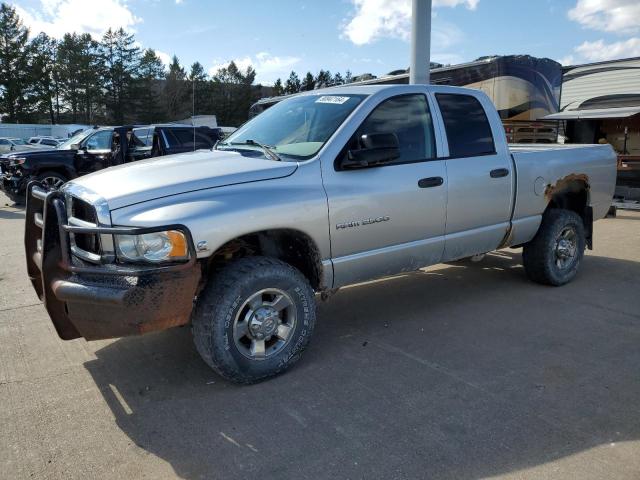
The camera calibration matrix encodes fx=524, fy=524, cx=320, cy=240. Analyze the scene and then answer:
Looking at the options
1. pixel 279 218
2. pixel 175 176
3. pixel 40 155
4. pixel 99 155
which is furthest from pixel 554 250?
pixel 40 155

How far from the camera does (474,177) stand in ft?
15.0

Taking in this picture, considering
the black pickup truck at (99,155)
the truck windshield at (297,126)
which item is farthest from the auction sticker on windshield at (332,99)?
the black pickup truck at (99,155)

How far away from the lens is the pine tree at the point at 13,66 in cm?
6366

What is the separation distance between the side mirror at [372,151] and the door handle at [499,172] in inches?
52.8

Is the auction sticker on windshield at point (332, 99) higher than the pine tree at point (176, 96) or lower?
lower

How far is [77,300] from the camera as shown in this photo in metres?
3.02

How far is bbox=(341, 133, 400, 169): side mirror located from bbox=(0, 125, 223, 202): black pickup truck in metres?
9.62

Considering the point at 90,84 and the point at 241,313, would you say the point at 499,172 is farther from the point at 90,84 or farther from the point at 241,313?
the point at 90,84

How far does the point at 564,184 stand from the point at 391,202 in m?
2.55

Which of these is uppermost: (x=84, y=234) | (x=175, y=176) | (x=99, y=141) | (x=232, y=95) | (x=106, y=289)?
(x=232, y=95)

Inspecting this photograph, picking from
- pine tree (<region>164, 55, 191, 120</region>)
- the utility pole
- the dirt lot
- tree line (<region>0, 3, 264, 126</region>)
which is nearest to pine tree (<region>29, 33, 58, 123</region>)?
tree line (<region>0, 3, 264, 126</region>)

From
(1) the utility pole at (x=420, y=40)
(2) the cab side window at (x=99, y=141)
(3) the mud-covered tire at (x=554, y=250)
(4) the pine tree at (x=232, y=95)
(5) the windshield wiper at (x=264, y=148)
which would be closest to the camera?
(5) the windshield wiper at (x=264, y=148)

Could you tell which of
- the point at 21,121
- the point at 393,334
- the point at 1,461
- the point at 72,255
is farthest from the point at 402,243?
the point at 21,121

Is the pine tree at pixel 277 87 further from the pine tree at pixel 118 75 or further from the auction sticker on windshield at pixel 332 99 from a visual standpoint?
the auction sticker on windshield at pixel 332 99
